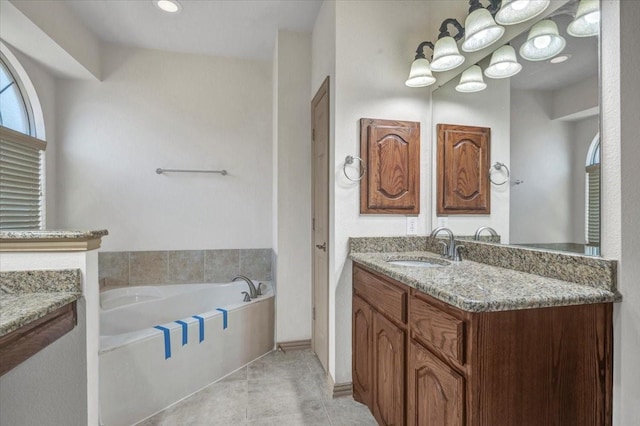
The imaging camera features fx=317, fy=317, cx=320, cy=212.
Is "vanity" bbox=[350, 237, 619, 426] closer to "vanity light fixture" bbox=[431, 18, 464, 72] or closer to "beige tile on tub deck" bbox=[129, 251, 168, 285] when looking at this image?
"vanity light fixture" bbox=[431, 18, 464, 72]

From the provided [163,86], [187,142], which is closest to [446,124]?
[187,142]

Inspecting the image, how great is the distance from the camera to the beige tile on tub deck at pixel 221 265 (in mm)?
3143

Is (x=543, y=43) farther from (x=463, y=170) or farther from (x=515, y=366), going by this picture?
(x=515, y=366)

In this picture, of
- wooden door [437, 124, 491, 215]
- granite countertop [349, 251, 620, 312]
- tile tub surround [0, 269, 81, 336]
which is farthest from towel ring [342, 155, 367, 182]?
tile tub surround [0, 269, 81, 336]

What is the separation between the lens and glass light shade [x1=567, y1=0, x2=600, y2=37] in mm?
1116

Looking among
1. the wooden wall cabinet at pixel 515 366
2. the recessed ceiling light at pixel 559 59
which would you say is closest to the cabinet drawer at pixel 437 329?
the wooden wall cabinet at pixel 515 366

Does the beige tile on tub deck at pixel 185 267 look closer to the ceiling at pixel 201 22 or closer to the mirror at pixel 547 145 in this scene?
the ceiling at pixel 201 22

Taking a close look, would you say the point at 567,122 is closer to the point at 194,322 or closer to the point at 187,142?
the point at 194,322

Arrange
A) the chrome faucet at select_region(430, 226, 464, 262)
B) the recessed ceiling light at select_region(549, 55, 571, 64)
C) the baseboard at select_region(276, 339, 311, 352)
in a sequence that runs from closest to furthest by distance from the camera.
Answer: the recessed ceiling light at select_region(549, 55, 571, 64) < the chrome faucet at select_region(430, 226, 464, 262) < the baseboard at select_region(276, 339, 311, 352)

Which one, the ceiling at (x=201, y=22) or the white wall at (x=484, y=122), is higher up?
the ceiling at (x=201, y=22)

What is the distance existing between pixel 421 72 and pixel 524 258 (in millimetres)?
1159

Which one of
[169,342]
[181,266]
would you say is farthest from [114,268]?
[169,342]

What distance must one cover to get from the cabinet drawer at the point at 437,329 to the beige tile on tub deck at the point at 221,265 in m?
2.25

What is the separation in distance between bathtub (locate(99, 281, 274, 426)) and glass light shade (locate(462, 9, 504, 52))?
7.44ft
